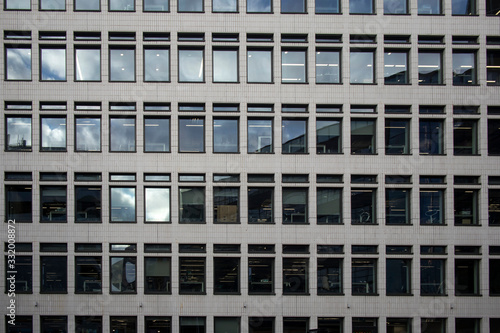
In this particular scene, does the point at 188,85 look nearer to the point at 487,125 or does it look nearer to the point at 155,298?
the point at 155,298

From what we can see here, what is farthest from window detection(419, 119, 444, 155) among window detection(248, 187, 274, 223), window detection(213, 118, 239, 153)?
window detection(213, 118, 239, 153)

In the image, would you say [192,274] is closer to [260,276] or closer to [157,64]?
[260,276]

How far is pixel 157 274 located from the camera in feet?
81.4

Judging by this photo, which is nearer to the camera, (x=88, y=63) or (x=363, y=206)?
(x=363, y=206)

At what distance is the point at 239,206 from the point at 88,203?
8469mm

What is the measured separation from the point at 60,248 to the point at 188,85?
11495 millimetres

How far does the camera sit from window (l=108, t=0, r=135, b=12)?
2567 centimetres

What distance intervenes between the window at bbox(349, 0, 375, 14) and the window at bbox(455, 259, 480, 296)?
1517 cm

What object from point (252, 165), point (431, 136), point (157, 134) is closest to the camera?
point (252, 165)

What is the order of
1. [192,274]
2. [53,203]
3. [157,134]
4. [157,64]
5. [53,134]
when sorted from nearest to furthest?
[192,274]
[53,203]
[53,134]
[157,134]
[157,64]

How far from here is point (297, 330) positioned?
81.0ft

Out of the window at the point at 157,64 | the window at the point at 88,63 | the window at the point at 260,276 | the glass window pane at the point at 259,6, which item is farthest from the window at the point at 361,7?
the window at the point at 260,276

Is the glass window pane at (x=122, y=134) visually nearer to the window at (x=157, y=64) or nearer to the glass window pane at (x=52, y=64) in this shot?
the window at (x=157, y=64)

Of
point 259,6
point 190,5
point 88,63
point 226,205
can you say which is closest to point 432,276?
point 226,205
